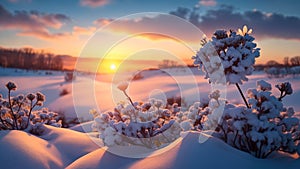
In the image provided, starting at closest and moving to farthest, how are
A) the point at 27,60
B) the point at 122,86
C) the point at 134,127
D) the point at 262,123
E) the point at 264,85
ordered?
1. the point at 262,123
2. the point at 264,85
3. the point at 134,127
4. the point at 122,86
5. the point at 27,60

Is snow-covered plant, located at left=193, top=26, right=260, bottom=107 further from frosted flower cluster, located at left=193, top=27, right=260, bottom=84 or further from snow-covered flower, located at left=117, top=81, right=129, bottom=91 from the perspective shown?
snow-covered flower, located at left=117, top=81, right=129, bottom=91

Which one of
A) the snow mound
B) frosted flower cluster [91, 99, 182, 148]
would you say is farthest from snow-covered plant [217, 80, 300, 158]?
the snow mound

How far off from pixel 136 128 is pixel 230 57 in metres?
1.91

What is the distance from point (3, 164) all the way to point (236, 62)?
393 cm

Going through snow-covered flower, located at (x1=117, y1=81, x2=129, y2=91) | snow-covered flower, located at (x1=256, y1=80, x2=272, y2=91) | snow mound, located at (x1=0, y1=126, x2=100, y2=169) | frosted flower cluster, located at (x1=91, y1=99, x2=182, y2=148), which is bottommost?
snow mound, located at (x1=0, y1=126, x2=100, y2=169)

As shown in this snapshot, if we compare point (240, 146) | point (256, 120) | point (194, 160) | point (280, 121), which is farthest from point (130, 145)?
point (280, 121)

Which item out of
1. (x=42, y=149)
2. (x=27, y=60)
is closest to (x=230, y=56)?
(x=42, y=149)

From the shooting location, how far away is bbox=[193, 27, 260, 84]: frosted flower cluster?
3.45 meters

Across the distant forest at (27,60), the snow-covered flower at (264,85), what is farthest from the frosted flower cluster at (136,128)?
the distant forest at (27,60)

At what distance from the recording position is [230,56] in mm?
3488

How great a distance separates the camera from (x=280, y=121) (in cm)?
391

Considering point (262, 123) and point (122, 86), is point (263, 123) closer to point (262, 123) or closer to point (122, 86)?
point (262, 123)

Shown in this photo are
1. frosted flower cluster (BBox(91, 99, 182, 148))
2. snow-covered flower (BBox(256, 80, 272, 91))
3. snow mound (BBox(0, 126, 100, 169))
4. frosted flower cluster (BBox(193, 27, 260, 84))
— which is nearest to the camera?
frosted flower cluster (BBox(193, 27, 260, 84))

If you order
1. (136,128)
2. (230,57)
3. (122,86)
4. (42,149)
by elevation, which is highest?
(230,57)
